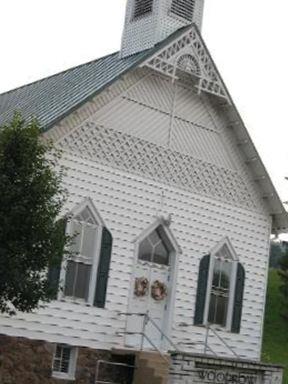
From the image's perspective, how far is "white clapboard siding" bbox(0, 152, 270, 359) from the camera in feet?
70.6

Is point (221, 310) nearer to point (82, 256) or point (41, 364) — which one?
point (82, 256)

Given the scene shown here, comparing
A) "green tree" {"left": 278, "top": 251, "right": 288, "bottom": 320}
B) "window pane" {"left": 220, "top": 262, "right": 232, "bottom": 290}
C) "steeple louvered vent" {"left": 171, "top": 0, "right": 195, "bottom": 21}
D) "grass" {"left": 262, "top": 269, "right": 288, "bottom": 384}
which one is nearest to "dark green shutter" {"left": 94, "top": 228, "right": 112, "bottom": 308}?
"window pane" {"left": 220, "top": 262, "right": 232, "bottom": 290}

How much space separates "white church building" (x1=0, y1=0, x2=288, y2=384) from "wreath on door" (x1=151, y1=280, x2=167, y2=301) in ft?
0.13

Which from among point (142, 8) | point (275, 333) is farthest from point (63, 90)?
point (275, 333)

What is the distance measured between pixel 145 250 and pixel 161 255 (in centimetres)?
56

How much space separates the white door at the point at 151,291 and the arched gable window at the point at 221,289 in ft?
3.25

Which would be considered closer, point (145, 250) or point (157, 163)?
point (145, 250)

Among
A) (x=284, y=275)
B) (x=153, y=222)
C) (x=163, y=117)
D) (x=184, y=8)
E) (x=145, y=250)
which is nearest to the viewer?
(x=153, y=222)

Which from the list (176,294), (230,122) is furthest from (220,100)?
(176,294)

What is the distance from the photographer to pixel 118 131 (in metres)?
22.7

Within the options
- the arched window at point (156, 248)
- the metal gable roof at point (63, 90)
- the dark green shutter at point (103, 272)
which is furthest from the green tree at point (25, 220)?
the arched window at point (156, 248)

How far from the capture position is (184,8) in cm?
2555

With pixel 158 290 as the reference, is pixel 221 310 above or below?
below

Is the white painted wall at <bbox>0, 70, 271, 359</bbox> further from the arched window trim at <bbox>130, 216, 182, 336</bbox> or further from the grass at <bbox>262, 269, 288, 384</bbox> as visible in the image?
→ the grass at <bbox>262, 269, 288, 384</bbox>
